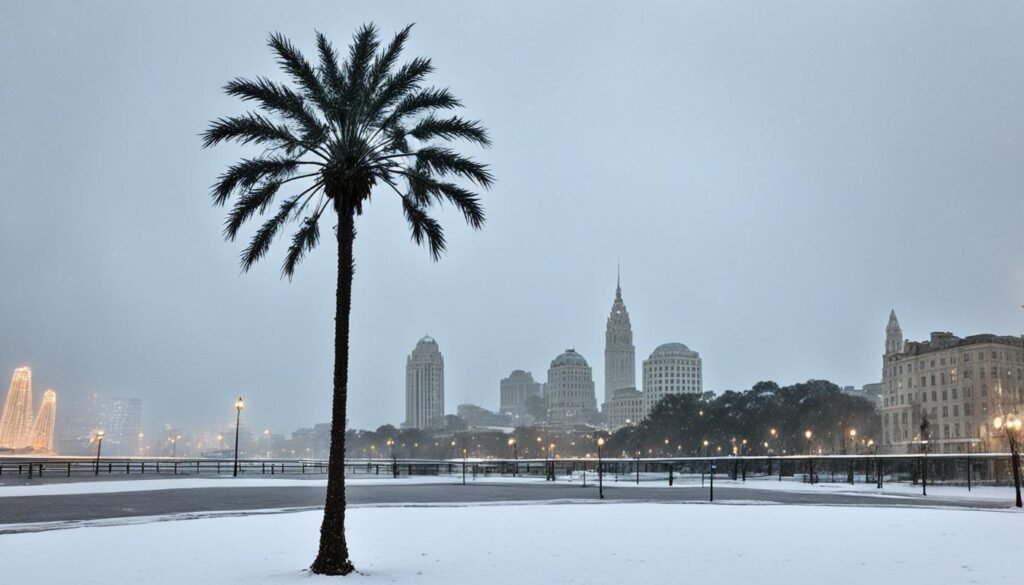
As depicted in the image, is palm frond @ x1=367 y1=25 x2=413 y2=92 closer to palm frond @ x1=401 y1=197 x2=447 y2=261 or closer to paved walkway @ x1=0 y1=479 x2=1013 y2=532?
palm frond @ x1=401 y1=197 x2=447 y2=261

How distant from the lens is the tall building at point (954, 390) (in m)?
139

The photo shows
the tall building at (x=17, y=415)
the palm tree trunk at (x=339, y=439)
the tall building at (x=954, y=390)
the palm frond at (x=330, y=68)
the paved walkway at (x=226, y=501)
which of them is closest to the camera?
the palm tree trunk at (x=339, y=439)

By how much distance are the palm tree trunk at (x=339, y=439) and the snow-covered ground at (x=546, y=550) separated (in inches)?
21.6

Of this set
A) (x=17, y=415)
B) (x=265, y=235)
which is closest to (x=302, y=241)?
(x=265, y=235)

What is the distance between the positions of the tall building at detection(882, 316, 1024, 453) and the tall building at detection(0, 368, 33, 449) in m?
163

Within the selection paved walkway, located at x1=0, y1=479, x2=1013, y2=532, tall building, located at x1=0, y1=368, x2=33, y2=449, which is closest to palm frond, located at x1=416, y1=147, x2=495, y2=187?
paved walkway, located at x1=0, y1=479, x2=1013, y2=532

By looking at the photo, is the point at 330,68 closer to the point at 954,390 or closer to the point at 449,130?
the point at 449,130

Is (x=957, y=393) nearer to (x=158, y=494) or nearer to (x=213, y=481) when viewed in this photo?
(x=213, y=481)

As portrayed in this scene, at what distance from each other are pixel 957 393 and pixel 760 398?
31.7 meters

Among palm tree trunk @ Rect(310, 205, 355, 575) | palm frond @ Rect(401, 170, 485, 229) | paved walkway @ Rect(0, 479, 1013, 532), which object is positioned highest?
palm frond @ Rect(401, 170, 485, 229)

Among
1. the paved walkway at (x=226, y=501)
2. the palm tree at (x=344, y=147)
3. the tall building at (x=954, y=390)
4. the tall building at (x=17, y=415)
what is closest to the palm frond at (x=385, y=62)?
the palm tree at (x=344, y=147)

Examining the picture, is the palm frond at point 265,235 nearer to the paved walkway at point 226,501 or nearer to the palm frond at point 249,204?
the palm frond at point 249,204

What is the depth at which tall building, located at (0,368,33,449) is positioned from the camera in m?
169

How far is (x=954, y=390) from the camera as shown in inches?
5763
